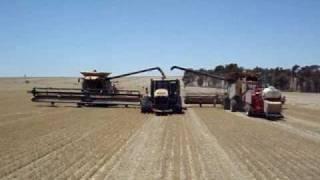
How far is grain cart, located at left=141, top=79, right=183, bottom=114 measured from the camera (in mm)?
34781

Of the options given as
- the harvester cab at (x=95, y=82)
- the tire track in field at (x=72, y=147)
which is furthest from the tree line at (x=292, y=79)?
the tire track in field at (x=72, y=147)

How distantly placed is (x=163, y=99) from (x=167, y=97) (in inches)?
12.7

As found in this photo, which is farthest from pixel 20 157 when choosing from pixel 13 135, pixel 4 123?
pixel 4 123

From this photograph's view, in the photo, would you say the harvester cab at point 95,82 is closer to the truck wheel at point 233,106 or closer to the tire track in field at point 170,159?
the truck wheel at point 233,106

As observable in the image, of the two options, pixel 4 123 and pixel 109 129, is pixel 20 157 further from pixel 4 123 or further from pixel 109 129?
pixel 4 123

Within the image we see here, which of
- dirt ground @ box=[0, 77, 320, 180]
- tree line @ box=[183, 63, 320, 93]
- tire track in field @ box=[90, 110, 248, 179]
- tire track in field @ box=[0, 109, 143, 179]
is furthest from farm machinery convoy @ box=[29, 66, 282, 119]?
tree line @ box=[183, 63, 320, 93]

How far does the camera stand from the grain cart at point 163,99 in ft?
114

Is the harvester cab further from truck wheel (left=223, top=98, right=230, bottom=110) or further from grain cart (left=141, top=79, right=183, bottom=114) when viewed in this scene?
grain cart (left=141, top=79, right=183, bottom=114)

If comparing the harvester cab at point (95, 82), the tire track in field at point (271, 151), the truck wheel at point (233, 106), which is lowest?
the tire track in field at point (271, 151)

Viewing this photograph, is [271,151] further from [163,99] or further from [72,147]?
[163,99]

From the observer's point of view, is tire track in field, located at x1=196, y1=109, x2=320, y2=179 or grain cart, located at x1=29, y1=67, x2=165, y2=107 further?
grain cart, located at x1=29, y1=67, x2=165, y2=107

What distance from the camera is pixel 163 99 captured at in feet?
114

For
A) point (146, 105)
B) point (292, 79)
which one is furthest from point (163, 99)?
point (292, 79)

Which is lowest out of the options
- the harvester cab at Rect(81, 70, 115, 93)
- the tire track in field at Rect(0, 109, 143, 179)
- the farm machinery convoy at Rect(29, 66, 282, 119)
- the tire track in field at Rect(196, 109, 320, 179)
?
the tire track in field at Rect(196, 109, 320, 179)
